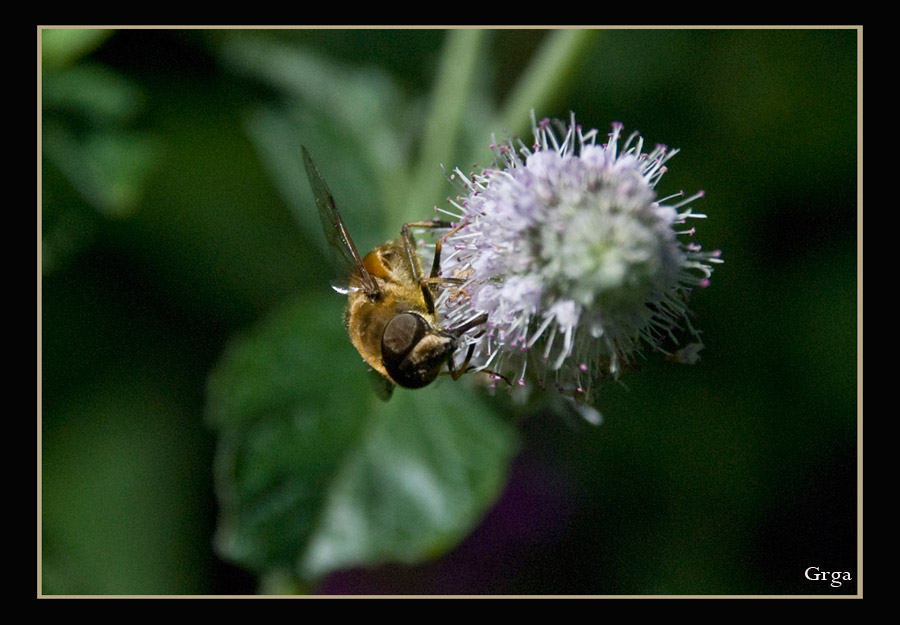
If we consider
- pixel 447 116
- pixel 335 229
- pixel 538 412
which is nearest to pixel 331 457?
pixel 538 412

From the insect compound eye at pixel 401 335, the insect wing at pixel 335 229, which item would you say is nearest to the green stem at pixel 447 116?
the insect wing at pixel 335 229

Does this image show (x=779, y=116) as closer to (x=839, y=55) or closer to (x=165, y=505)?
(x=839, y=55)

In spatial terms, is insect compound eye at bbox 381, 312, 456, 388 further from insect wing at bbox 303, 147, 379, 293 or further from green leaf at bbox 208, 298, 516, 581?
green leaf at bbox 208, 298, 516, 581

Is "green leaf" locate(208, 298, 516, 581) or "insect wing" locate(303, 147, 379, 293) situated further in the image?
"green leaf" locate(208, 298, 516, 581)

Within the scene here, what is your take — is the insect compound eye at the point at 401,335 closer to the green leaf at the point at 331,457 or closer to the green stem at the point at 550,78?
the green leaf at the point at 331,457

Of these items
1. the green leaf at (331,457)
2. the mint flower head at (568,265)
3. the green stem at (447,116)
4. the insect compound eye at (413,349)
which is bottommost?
the green leaf at (331,457)

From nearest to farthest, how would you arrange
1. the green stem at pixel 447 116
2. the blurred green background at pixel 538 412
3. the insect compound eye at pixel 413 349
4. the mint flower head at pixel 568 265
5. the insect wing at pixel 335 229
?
the mint flower head at pixel 568 265, the insect compound eye at pixel 413 349, the insect wing at pixel 335 229, the green stem at pixel 447 116, the blurred green background at pixel 538 412

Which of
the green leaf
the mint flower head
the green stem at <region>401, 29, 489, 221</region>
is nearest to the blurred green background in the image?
the green stem at <region>401, 29, 489, 221</region>
